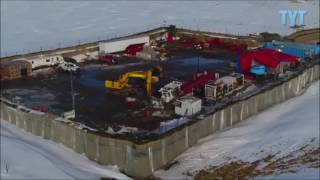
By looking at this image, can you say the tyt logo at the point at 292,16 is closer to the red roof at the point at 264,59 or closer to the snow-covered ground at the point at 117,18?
the snow-covered ground at the point at 117,18

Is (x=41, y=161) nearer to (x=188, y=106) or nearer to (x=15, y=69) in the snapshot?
(x=188, y=106)

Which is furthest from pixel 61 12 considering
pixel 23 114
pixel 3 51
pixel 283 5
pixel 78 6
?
pixel 23 114

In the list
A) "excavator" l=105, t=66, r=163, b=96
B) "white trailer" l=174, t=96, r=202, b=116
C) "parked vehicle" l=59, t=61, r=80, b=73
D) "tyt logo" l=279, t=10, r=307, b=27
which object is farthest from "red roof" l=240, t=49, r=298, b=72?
"tyt logo" l=279, t=10, r=307, b=27

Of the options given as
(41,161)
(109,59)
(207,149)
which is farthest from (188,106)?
(109,59)

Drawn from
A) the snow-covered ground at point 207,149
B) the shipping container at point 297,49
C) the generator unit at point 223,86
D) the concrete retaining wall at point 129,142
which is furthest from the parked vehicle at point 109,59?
the shipping container at point 297,49

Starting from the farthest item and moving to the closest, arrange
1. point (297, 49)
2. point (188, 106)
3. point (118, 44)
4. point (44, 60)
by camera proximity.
A: point (118, 44) → point (297, 49) → point (44, 60) → point (188, 106)

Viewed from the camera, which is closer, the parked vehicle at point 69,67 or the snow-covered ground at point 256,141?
the snow-covered ground at point 256,141

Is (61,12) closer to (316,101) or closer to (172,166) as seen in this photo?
(316,101)
